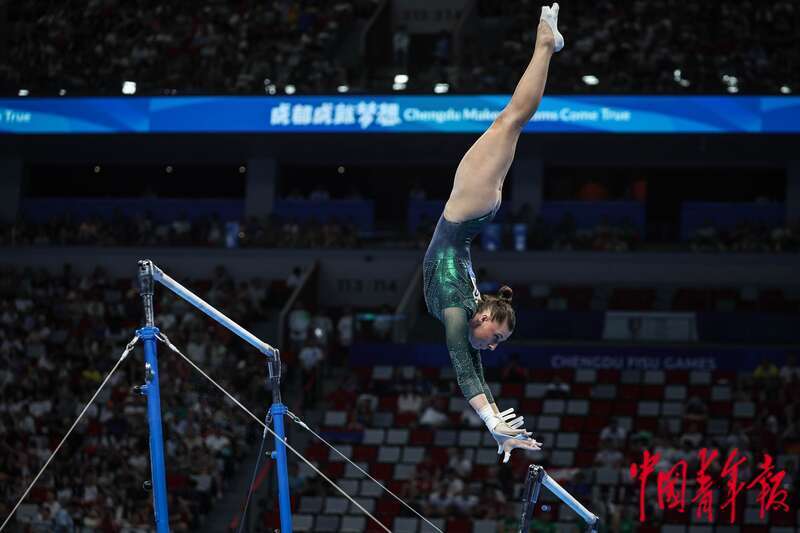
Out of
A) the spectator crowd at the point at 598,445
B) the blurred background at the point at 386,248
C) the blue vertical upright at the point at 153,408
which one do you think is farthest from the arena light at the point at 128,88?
the blue vertical upright at the point at 153,408

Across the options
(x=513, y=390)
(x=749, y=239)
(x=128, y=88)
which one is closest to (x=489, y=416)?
(x=513, y=390)

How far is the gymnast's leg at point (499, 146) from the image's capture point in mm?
5129

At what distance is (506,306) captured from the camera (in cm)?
505

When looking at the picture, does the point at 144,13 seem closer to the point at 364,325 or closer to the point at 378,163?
the point at 378,163

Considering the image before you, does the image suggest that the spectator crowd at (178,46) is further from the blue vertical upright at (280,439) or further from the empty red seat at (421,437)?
the blue vertical upright at (280,439)

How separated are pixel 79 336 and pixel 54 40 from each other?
6.88m

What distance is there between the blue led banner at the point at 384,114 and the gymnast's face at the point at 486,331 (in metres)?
14.4

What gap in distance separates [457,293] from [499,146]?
0.69m

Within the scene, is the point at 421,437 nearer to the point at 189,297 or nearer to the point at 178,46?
the point at 189,297

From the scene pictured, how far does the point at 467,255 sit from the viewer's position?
5402 mm

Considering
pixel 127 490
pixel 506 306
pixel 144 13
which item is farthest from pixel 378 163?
pixel 506 306

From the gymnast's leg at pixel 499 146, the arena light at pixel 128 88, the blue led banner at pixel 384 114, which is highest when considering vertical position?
the arena light at pixel 128 88

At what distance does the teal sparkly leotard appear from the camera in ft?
16.4

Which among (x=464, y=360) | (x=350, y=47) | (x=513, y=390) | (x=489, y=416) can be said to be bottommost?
(x=489, y=416)
